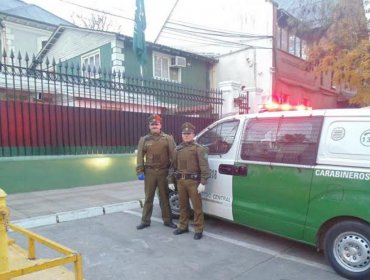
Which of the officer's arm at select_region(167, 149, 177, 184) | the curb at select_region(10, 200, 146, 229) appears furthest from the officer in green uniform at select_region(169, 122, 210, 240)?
the curb at select_region(10, 200, 146, 229)

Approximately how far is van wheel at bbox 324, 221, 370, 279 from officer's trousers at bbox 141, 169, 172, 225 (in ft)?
8.48

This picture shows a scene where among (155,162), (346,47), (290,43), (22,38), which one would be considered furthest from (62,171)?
(22,38)

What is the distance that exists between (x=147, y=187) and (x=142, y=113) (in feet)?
15.1

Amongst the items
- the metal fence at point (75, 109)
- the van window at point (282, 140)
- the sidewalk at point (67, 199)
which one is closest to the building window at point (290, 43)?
the metal fence at point (75, 109)

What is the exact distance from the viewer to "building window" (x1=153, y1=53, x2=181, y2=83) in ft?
57.0

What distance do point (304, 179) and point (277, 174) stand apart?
0.38 meters

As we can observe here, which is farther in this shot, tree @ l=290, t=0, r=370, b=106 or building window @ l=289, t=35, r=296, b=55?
building window @ l=289, t=35, r=296, b=55

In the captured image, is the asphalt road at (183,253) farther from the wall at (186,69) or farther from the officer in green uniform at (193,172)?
the wall at (186,69)

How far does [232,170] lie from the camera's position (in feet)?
16.8

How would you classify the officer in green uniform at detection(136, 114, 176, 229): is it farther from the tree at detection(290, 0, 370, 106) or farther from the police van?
the tree at detection(290, 0, 370, 106)

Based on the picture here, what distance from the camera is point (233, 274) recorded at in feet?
13.2

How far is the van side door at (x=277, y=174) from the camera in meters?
4.30

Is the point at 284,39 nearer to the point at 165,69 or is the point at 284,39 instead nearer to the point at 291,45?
the point at 291,45

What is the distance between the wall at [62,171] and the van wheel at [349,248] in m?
6.22
